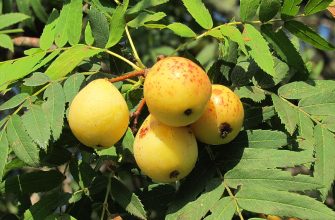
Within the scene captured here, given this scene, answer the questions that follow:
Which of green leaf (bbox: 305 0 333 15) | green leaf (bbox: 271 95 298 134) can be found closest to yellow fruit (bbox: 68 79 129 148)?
green leaf (bbox: 271 95 298 134)

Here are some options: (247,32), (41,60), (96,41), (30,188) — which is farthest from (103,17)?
(30,188)

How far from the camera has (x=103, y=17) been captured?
2.31 metres

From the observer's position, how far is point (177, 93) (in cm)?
181

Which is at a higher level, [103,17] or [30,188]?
[103,17]

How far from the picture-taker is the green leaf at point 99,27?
229 cm

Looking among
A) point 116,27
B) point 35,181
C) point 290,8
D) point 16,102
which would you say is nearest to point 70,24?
point 116,27

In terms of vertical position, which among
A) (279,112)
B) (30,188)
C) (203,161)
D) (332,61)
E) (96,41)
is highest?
(96,41)

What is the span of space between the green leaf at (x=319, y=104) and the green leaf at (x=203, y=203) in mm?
454

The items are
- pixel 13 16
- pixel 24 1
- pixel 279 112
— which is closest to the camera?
pixel 279 112

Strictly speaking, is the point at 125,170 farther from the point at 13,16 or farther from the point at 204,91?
the point at 13,16

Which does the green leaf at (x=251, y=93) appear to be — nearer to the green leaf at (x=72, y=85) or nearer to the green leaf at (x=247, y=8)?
the green leaf at (x=247, y=8)

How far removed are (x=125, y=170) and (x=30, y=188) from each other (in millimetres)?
403

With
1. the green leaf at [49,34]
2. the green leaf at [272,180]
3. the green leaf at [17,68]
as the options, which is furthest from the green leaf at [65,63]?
the green leaf at [272,180]

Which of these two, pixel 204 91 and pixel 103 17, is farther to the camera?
pixel 103 17
